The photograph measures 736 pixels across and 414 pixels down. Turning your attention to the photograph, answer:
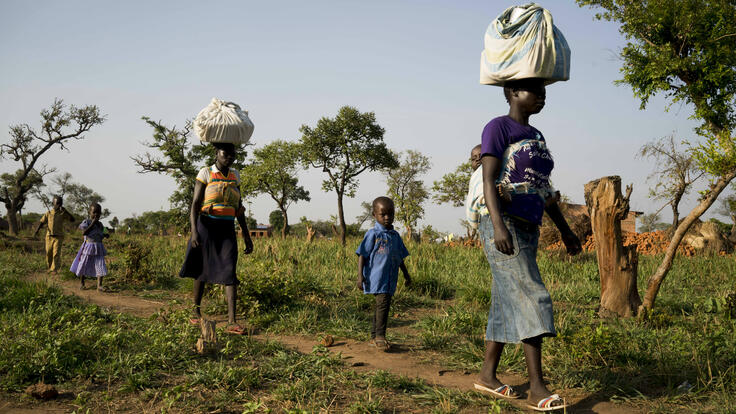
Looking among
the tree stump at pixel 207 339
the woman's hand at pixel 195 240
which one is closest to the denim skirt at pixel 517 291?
the tree stump at pixel 207 339

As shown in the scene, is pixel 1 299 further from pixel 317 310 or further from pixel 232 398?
pixel 232 398

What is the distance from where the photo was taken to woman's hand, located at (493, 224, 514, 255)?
2.94 meters

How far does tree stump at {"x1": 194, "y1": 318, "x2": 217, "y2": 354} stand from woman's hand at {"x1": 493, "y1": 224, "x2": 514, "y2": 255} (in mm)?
2468

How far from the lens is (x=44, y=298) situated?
5898 mm

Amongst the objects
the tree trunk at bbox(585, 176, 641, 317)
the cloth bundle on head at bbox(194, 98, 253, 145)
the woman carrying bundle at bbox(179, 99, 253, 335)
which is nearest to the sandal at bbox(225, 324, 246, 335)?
the woman carrying bundle at bbox(179, 99, 253, 335)

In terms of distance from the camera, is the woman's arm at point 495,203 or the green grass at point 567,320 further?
the green grass at point 567,320

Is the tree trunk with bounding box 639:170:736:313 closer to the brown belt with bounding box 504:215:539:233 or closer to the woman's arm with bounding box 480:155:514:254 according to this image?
the brown belt with bounding box 504:215:539:233

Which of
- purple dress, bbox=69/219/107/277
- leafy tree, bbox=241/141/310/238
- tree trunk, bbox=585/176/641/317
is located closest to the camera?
tree trunk, bbox=585/176/641/317

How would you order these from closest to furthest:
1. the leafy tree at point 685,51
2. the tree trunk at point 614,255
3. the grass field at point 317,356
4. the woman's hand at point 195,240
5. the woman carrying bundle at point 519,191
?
the woman carrying bundle at point 519,191, the grass field at point 317,356, the woman's hand at point 195,240, the tree trunk at point 614,255, the leafy tree at point 685,51

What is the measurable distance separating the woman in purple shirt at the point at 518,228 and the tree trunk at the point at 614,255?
332cm

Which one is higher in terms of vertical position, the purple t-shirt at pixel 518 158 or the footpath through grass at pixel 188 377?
the purple t-shirt at pixel 518 158

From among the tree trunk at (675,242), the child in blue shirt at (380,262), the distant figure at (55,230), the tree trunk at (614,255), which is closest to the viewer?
the child in blue shirt at (380,262)

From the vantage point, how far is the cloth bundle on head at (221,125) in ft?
17.7

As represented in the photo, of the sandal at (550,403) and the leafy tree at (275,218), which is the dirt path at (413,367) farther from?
the leafy tree at (275,218)
